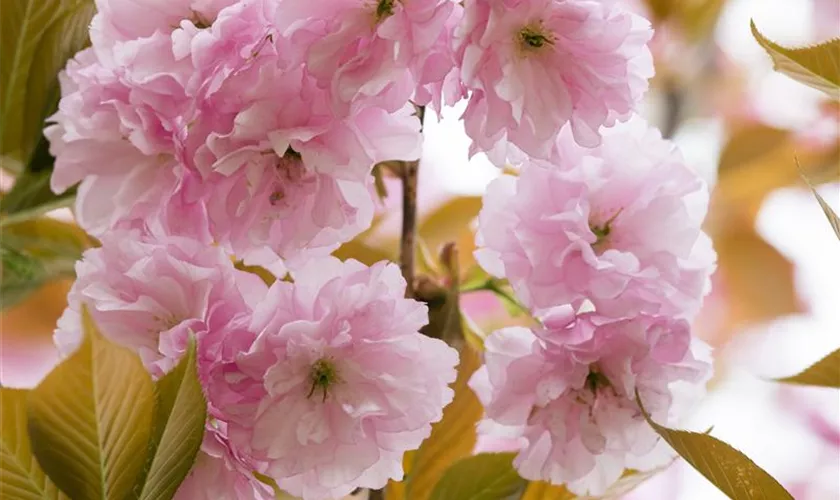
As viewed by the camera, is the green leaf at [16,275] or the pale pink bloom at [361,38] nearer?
the pale pink bloom at [361,38]

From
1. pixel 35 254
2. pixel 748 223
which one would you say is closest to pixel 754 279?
pixel 748 223

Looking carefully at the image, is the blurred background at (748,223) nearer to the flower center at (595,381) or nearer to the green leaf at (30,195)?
the green leaf at (30,195)

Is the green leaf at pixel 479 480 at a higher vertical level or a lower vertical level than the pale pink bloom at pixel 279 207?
lower

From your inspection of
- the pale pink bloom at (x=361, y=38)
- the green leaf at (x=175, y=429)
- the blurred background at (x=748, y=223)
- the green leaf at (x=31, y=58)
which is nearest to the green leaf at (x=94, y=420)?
the green leaf at (x=175, y=429)

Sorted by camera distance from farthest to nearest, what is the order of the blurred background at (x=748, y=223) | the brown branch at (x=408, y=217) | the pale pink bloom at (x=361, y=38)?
the blurred background at (x=748, y=223), the brown branch at (x=408, y=217), the pale pink bloom at (x=361, y=38)

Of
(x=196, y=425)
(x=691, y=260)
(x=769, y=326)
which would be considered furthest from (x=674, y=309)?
(x=769, y=326)

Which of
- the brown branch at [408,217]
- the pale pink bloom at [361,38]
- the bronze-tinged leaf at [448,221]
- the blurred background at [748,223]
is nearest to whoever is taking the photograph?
the pale pink bloom at [361,38]

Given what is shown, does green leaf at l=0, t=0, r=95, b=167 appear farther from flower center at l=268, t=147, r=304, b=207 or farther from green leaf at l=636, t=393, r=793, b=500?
green leaf at l=636, t=393, r=793, b=500

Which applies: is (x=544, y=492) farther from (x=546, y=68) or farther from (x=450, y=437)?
(x=546, y=68)

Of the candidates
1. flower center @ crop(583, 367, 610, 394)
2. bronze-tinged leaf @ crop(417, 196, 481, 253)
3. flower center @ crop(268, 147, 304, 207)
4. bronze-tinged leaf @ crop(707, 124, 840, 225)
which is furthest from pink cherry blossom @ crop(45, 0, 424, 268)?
bronze-tinged leaf @ crop(707, 124, 840, 225)
